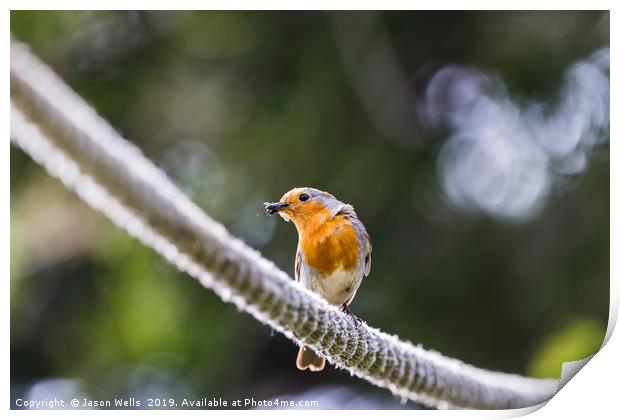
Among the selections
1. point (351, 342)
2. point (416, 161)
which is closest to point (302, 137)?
point (416, 161)

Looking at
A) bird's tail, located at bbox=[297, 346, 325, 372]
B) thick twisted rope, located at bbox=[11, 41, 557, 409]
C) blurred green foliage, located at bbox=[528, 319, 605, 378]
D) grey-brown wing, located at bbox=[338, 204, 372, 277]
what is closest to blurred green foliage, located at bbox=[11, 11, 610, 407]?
blurred green foliage, located at bbox=[528, 319, 605, 378]

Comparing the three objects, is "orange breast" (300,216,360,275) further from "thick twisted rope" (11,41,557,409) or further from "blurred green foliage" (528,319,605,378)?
"blurred green foliage" (528,319,605,378)

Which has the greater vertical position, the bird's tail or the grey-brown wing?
the grey-brown wing

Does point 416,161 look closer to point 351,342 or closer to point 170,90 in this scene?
point 170,90

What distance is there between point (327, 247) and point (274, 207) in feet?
0.40

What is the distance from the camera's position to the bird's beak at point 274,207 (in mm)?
1392

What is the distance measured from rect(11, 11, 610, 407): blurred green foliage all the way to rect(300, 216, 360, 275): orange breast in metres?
0.34

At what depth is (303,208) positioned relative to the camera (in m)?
1.42

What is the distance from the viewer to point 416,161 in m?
2.06

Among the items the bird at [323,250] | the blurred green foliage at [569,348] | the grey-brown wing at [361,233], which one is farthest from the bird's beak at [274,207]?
the blurred green foliage at [569,348]

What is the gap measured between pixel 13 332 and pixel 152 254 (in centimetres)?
40

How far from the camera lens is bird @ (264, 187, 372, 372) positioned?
4.61 feet
